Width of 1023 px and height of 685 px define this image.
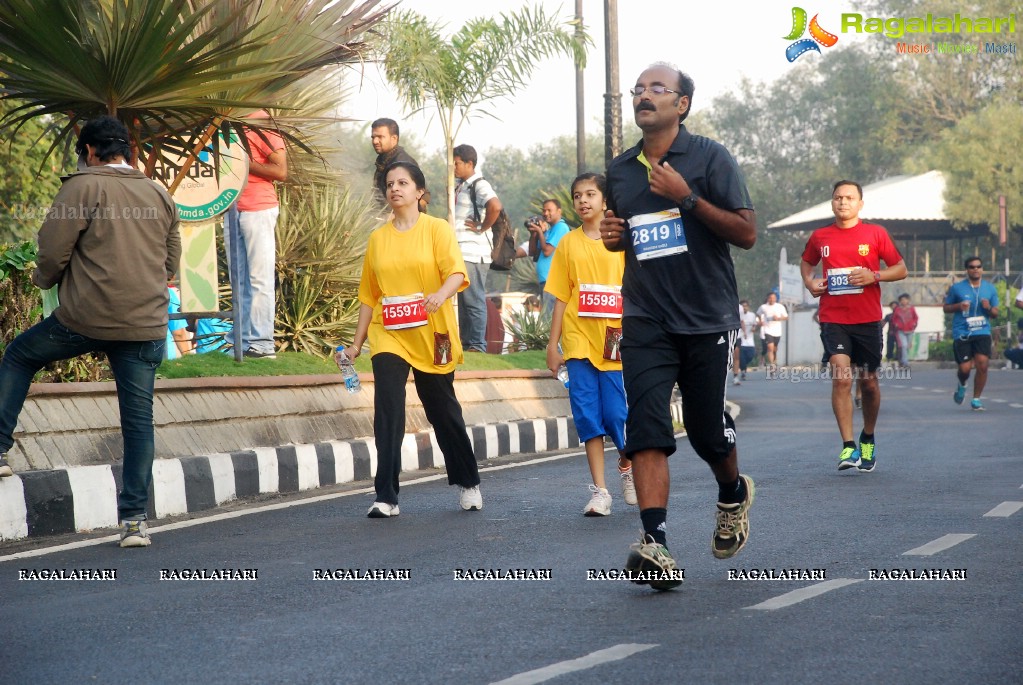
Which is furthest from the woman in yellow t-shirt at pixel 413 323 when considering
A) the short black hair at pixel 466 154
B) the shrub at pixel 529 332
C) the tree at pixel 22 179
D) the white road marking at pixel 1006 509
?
the tree at pixel 22 179

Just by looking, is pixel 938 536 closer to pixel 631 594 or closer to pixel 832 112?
pixel 631 594

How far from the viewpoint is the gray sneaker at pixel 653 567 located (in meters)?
5.70

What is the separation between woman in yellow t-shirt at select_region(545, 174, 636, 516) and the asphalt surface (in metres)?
0.55

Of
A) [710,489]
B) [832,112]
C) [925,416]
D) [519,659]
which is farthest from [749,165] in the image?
[519,659]

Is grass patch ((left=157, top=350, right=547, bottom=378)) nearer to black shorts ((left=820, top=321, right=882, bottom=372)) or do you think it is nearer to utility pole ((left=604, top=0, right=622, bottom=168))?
black shorts ((left=820, top=321, right=882, bottom=372))

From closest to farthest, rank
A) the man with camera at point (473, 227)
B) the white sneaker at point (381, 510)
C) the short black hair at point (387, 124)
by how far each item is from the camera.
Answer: the white sneaker at point (381, 510) → the short black hair at point (387, 124) → the man with camera at point (473, 227)

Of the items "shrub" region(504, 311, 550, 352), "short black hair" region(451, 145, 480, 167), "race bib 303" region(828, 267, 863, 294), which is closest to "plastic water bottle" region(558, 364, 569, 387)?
"race bib 303" region(828, 267, 863, 294)

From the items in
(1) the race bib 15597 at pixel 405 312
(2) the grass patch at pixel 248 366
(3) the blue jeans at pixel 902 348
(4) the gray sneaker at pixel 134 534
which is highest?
(1) the race bib 15597 at pixel 405 312

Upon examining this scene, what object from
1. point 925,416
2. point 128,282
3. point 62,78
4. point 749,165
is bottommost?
point 925,416

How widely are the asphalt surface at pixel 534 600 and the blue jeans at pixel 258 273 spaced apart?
3.01 metres

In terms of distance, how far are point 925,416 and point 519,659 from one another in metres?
14.2

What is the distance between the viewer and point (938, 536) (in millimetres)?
7340

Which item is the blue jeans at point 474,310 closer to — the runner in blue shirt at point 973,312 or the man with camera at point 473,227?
the man with camera at point 473,227

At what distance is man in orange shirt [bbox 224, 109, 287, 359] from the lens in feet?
40.8
